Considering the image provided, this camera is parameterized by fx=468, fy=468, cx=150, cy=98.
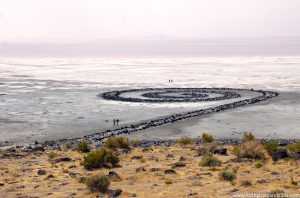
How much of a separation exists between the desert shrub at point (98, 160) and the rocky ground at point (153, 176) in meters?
0.46

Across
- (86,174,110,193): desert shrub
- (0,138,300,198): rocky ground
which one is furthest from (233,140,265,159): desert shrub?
(86,174,110,193): desert shrub

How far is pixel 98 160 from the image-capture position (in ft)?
86.8

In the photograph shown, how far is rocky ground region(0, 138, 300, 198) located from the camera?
19.1 meters

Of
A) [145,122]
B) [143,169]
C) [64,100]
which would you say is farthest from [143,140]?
[64,100]

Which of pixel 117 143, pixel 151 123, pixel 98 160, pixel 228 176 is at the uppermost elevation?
pixel 228 176

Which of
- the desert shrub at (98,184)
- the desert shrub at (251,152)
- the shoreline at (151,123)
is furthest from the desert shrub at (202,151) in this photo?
the shoreline at (151,123)

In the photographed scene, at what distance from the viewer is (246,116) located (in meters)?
54.8

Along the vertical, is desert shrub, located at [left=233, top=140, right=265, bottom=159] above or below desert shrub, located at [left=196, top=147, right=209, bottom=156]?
above

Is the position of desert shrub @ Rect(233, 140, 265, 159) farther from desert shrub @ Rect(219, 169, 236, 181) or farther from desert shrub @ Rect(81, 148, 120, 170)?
desert shrub @ Rect(81, 148, 120, 170)

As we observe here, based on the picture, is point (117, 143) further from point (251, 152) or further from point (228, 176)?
point (228, 176)

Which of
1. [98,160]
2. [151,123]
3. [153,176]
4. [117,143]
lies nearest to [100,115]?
[151,123]

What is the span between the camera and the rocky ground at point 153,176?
1907cm

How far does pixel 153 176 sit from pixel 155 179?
2.63ft

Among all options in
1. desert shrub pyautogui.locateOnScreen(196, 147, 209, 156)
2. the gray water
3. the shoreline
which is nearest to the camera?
desert shrub pyautogui.locateOnScreen(196, 147, 209, 156)
